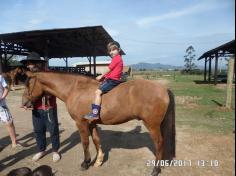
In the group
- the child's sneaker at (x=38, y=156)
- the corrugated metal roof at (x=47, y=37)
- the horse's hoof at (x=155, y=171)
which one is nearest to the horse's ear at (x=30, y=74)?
the child's sneaker at (x=38, y=156)

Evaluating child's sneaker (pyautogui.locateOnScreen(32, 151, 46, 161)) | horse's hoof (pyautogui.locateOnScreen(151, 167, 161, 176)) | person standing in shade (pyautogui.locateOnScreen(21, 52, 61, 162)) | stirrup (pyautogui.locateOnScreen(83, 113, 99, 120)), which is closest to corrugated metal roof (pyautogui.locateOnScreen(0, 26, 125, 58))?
person standing in shade (pyautogui.locateOnScreen(21, 52, 61, 162))

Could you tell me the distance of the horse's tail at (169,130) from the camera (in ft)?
13.4

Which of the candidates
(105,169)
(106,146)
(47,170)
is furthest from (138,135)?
(47,170)

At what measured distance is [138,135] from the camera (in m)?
6.20

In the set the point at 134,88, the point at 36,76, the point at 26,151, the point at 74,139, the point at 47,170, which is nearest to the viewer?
the point at 47,170

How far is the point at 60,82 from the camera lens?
4.42m

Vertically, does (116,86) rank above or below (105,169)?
above

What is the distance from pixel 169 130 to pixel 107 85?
133cm

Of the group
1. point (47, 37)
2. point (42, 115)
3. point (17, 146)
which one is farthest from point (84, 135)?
point (47, 37)

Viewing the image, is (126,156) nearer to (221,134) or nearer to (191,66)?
(221,134)

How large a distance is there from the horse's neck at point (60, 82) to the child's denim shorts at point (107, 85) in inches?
15.3

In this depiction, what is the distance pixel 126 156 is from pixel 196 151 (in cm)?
146

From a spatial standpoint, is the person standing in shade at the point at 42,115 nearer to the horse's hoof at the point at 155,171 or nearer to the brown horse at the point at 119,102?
the brown horse at the point at 119,102

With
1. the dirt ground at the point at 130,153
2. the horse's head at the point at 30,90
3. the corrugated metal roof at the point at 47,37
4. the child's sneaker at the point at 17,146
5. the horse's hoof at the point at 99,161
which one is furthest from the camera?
the corrugated metal roof at the point at 47,37
